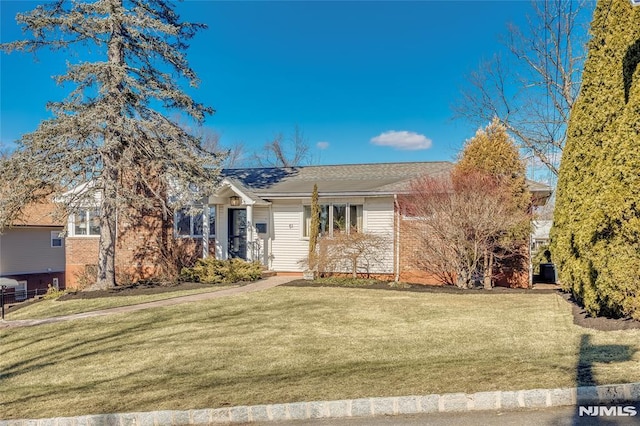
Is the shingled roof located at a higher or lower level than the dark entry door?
higher

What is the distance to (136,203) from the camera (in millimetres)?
14430

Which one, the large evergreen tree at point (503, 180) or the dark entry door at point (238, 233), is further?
the dark entry door at point (238, 233)

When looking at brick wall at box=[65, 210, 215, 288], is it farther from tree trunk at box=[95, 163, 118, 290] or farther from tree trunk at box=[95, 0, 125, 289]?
tree trunk at box=[95, 0, 125, 289]

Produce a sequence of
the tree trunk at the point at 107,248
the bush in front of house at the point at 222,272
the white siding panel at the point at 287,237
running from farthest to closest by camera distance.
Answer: the white siding panel at the point at 287,237 < the bush in front of house at the point at 222,272 < the tree trunk at the point at 107,248

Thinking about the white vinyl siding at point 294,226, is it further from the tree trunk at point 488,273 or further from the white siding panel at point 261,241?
the tree trunk at point 488,273

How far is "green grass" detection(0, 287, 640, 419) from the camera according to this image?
496 centimetres

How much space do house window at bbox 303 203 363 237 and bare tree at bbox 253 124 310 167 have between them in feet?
88.4

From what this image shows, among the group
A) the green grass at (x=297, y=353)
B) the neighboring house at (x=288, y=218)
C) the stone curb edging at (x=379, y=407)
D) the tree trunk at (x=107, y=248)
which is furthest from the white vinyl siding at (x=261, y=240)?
the stone curb edging at (x=379, y=407)

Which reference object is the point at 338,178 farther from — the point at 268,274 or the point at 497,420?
the point at 497,420

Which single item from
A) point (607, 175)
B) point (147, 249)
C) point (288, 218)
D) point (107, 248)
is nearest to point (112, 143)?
point (107, 248)

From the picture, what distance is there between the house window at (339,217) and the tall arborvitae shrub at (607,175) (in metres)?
7.56

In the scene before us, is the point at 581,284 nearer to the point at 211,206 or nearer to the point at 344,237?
the point at 344,237

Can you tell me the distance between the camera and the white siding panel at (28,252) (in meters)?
24.3

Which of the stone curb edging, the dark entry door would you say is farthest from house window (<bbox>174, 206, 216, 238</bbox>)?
the stone curb edging
